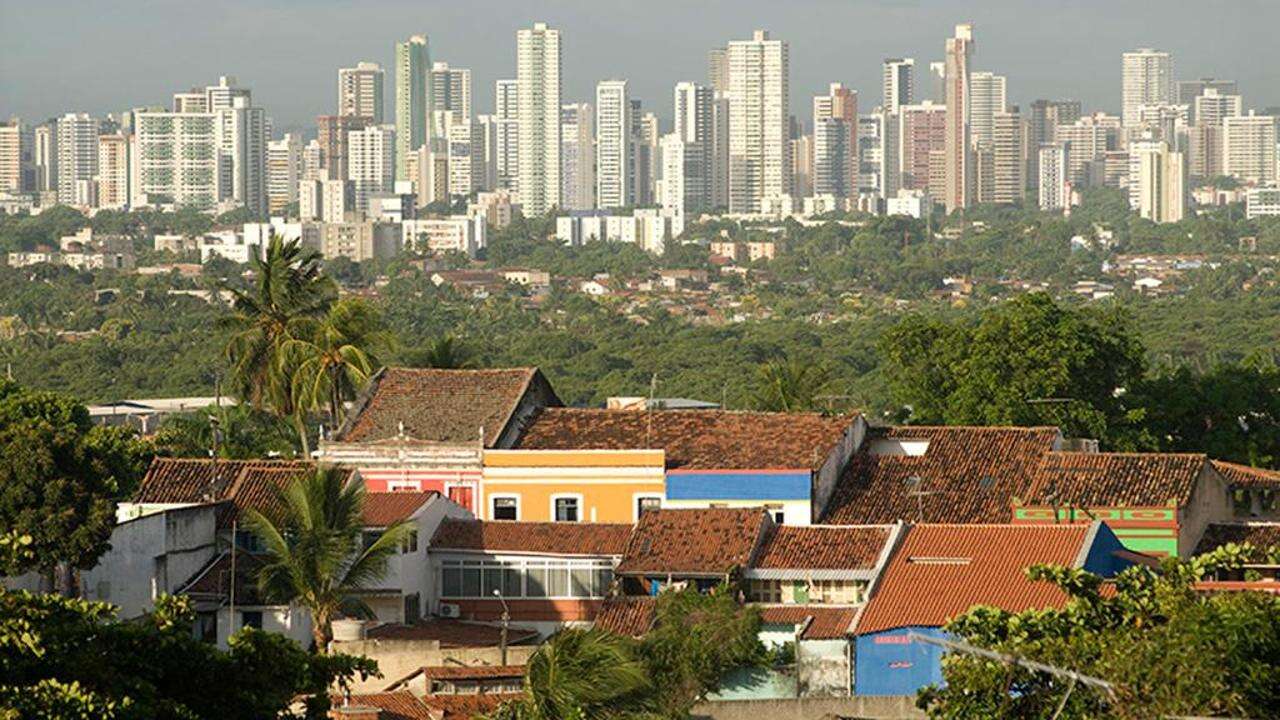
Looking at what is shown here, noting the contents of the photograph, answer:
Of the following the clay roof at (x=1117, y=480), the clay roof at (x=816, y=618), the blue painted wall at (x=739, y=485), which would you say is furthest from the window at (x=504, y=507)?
the clay roof at (x=1117, y=480)

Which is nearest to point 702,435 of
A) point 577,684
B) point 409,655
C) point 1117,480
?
point 1117,480

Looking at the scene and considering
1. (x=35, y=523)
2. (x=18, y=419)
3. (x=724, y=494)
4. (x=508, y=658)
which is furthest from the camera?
(x=18, y=419)

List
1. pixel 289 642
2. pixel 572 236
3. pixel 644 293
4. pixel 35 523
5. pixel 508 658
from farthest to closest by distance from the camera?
pixel 572 236 < pixel 644 293 < pixel 35 523 < pixel 508 658 < pixel 289 642

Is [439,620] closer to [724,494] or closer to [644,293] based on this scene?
[724,494]

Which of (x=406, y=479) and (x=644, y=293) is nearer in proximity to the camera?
(x=406, y=479)

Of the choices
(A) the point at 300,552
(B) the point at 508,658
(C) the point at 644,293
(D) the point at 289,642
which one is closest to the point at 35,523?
(A) the point at 300,552

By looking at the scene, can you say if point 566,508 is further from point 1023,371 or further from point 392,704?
point 392,704

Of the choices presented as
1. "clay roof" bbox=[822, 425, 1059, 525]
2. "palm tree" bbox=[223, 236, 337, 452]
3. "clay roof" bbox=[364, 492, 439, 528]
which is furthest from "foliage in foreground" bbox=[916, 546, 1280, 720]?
"palm tree" bbox=[223, 236, 337, 452]
